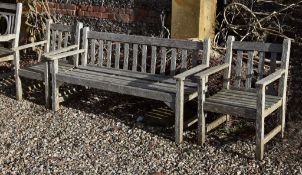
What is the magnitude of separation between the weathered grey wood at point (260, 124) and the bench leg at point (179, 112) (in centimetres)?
75

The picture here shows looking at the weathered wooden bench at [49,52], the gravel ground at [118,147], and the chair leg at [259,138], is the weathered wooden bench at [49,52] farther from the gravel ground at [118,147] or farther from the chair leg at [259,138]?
the chair leg at [259,138]

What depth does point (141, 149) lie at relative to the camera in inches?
187

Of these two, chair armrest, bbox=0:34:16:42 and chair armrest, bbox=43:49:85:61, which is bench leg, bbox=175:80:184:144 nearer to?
chair armrest, bbox=43:49:85:61

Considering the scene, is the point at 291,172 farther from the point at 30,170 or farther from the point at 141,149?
the point at 30,170

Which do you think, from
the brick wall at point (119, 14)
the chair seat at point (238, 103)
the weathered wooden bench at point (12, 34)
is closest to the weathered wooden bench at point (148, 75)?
the chair seat at point (238, 103)

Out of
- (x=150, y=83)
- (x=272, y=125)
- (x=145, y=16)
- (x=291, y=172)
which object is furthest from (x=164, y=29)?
(x=291, y=172)

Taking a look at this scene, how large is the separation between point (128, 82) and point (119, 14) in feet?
6.33

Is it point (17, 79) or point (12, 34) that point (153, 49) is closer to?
point (17, 79)

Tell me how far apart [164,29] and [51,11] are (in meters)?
2.23

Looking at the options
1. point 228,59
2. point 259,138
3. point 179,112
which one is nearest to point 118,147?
point 179,112

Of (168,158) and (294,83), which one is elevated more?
(294,83)

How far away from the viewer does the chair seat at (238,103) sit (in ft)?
14.5

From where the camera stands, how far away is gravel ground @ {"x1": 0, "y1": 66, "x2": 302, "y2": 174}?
435 centimetres

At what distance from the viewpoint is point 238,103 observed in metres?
4.58
